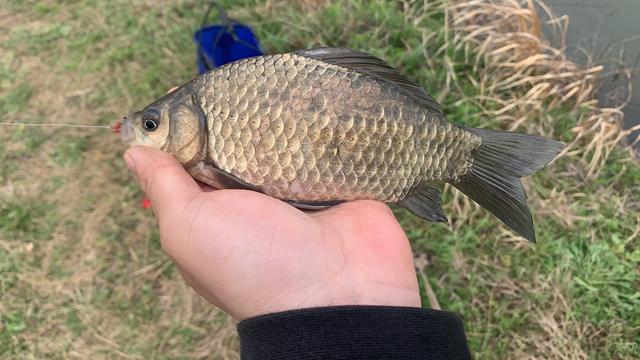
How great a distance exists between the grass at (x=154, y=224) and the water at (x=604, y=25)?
448mm

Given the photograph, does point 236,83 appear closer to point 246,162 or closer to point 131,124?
point 246,162

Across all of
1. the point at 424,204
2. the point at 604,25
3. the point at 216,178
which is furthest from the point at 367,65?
the point at 604,25

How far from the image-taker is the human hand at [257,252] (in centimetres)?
166

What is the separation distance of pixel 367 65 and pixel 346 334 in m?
0.87

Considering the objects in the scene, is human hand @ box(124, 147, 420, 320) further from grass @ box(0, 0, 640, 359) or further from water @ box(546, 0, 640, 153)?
water @ box(546, 0, 640, 153)

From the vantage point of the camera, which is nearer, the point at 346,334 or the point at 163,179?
the point at 346,334

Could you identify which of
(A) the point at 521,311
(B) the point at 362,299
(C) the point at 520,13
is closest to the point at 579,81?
(C) the point at 520,13

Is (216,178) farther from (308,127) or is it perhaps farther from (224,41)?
(224,41)

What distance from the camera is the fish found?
69.3 inches

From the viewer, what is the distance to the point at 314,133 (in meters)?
1.76

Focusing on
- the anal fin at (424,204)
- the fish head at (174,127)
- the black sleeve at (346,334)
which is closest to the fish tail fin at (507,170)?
the anal fin at (424,204)

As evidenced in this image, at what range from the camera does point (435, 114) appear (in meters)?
1.89

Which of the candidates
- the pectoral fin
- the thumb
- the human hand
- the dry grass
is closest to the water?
the dry grass

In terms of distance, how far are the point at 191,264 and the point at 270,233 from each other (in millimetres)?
267
